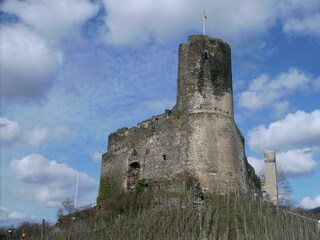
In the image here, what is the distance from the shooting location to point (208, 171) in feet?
104

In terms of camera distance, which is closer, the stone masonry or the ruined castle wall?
the stone masonry

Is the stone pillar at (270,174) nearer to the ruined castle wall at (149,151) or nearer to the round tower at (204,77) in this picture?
the round tower at (204,77)

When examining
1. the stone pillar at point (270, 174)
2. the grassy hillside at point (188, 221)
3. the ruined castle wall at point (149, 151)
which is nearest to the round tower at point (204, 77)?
the ruined castle wall at point (149, 151)

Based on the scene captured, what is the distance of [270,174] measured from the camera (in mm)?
38656

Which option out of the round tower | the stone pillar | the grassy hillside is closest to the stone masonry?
the round tower

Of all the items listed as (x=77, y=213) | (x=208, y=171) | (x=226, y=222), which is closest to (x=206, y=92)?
(x=208, y=171)

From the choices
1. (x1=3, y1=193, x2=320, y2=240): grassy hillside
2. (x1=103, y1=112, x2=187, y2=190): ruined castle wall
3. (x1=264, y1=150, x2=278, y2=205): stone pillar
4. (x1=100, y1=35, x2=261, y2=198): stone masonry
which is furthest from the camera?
(x1=264, y1=150, x2=278, y2=205): stone pillar

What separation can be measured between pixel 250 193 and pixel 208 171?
13.0 ft

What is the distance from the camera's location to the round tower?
33.2 meters

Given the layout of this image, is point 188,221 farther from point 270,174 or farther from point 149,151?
point 270,174

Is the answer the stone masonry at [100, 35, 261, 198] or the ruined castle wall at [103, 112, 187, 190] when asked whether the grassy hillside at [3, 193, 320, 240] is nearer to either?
the stone masonry at [100, 35, 261, 198]

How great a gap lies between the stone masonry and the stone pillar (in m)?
1.89

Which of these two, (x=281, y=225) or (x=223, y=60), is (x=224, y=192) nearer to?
(x=281, y=225)

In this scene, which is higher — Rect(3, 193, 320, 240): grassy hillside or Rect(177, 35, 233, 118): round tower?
Rect(177, 35, 233, 118): round tower
